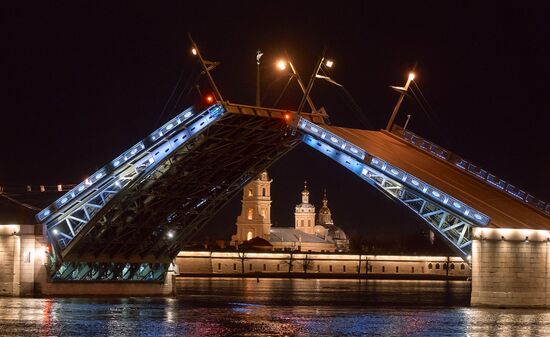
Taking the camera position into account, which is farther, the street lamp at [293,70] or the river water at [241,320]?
the street lamp at [293,70]

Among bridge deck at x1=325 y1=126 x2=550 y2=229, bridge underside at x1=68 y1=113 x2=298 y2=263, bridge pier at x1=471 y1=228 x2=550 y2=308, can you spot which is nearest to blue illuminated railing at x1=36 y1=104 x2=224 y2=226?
bridge underside at x1=68 y1=113 x2=298 y2=263

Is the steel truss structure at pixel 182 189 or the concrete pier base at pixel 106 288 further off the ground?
the steel truss structure at pixel 182 189

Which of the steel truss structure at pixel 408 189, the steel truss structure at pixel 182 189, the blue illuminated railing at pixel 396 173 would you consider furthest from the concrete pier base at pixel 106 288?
the blue illuminated railing at pixel 396 173

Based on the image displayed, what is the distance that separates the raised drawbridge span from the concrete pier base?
1.57 ft

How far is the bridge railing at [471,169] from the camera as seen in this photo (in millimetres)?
62031

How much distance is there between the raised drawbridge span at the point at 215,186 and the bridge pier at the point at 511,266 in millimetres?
663

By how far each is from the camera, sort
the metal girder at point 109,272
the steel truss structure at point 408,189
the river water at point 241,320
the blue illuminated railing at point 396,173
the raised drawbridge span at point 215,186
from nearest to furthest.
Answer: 1. the river water at point 241,320
2. the blue illuminated railing at point 396,173
3. the steel truss structure at point 408,189
4. the raised drawbridge span at point 215,186
5. the metal girder at point 109,272

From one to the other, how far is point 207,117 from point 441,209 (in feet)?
37.5

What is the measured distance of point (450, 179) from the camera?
59531 mm

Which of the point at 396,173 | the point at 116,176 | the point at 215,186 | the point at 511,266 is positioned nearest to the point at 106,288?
the point at 215,186

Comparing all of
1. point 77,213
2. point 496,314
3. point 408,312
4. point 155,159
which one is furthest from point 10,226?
point 496,314

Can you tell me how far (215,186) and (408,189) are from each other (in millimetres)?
12672

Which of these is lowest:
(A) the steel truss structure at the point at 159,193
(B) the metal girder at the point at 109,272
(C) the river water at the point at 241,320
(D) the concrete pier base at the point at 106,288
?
(C) the river water at the point at 241,320

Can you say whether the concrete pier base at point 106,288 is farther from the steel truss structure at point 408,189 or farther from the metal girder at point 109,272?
the steel truss structure at point 408,189
